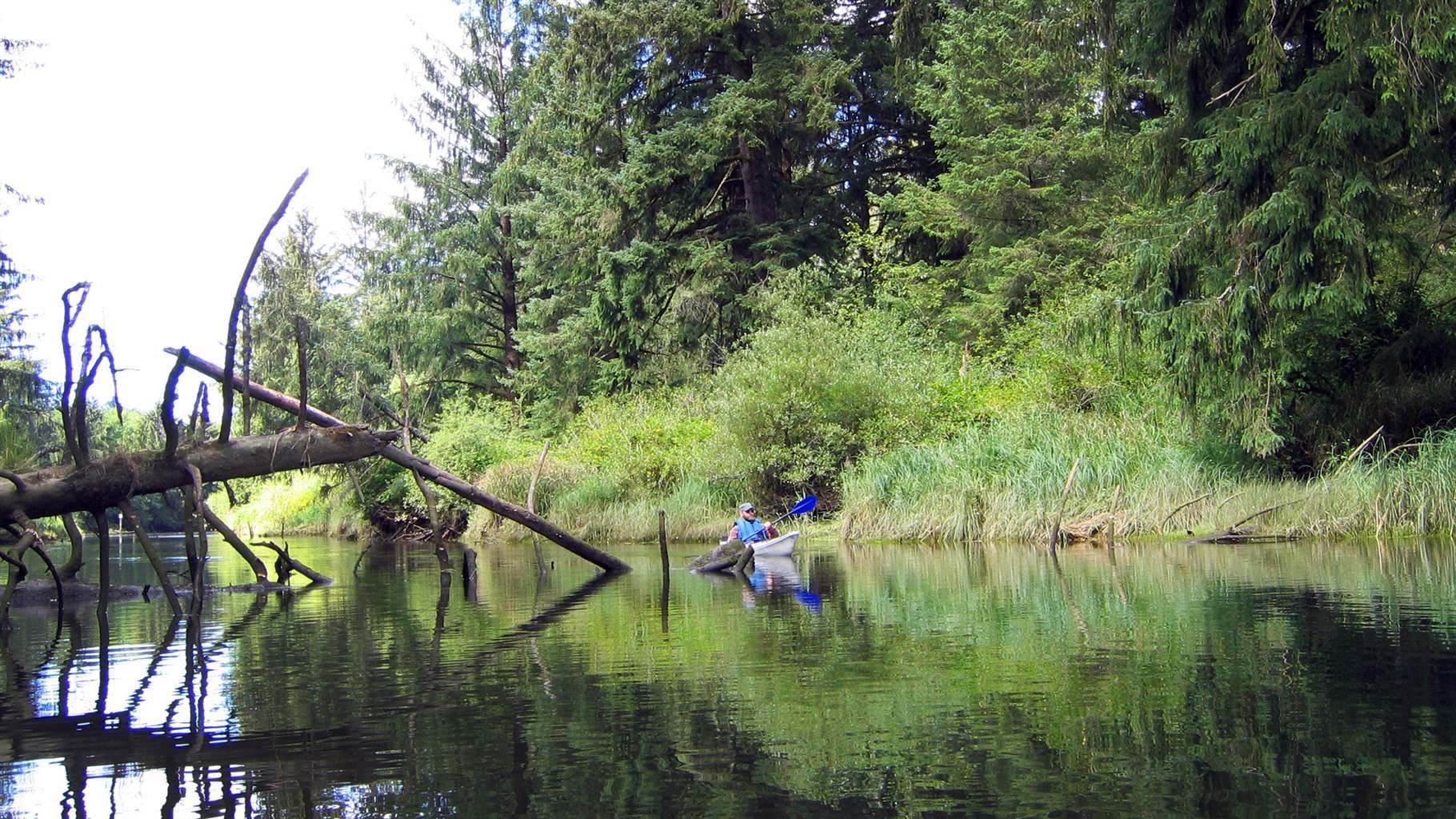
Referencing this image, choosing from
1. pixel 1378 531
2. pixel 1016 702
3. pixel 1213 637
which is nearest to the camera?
pixel 1016 702

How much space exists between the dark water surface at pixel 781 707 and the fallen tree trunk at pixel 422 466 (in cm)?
209

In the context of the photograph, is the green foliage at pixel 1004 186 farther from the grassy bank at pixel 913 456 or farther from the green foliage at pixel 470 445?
the green foliage at pixel 470 445

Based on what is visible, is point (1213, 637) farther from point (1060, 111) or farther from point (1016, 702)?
point (1060, 111)

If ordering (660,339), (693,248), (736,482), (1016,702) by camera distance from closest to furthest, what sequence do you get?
(1016,702) → (736,482) → (693,248) → (660,339)

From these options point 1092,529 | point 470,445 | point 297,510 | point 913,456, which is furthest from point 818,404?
point 297,510

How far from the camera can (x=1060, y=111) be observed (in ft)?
110

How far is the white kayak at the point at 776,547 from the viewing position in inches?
856

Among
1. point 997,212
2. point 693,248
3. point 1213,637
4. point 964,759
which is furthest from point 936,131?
point 964,759

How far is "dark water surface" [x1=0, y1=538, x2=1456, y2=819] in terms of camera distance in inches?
198

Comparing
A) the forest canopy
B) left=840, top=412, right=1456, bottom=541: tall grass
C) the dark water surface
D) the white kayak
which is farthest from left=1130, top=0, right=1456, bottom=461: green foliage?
the white kayak

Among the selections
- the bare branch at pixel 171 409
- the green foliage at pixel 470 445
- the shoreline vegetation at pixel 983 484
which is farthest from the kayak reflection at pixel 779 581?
the green foliage at pixel 470 445

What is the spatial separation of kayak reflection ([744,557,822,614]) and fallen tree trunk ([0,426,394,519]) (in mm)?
4583

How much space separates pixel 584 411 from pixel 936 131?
1275 cm

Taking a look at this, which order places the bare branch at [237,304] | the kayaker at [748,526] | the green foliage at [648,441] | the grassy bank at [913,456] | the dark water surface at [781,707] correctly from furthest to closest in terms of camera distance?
1. the green foliage at [648,441]
2. the kayaker at [748,526]
3. the grassy bank at [913,456]
4. the bare branch at [237,304]
5. the dark water surface at [781,707]
